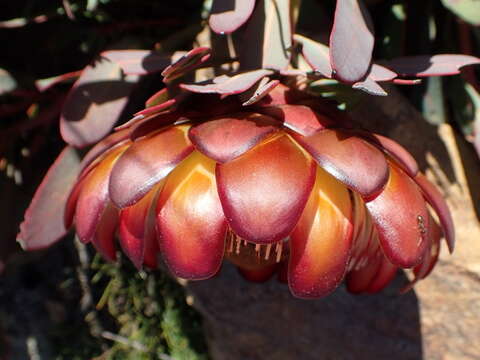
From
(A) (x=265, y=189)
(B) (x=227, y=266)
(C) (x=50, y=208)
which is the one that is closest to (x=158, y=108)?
(A) (x=265, y=189)

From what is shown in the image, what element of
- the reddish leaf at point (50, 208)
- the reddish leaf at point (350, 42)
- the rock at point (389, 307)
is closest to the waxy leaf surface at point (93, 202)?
the reddish leaf at point (50, 208)

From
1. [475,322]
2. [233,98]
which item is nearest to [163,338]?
[475,322]

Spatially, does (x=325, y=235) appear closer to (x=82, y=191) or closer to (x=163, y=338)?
(x=82, y=191)

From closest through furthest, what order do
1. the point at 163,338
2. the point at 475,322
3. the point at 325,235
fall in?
the point at 325,235 < the point at 475,322 < the point at 163,338

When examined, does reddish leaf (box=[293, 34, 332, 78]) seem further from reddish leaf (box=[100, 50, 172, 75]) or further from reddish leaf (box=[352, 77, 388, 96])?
reddish leaf (box=[100, 50, 172, 75])

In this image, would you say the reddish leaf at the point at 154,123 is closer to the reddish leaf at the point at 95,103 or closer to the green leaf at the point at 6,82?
the reddish leaf at the point at 95,103
